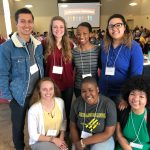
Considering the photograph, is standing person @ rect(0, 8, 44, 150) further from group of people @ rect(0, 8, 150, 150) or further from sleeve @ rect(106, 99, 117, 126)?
sleeve @ rect(106, 99, 117, 126)

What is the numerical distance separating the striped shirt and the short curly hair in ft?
1.45

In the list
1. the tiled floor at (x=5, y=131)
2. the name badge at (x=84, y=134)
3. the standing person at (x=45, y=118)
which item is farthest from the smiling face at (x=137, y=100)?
the tiled floor at (x=5, y=131)

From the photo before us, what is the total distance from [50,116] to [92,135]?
1.48 ft

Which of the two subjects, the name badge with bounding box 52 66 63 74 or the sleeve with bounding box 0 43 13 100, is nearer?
the sleeve with bounding box 0 43 13 100

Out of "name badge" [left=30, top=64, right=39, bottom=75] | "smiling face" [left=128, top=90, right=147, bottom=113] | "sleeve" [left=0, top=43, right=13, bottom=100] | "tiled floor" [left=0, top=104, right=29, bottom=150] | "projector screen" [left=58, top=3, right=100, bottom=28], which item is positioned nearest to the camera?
"smiling face" [left=128, top=90, right=147, bottom=113]

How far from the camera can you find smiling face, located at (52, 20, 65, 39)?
2.18 m

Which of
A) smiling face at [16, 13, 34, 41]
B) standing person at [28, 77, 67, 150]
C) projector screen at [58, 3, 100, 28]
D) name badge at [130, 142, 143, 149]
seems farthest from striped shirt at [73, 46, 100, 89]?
projector screen at [58, 3, 100, 28]

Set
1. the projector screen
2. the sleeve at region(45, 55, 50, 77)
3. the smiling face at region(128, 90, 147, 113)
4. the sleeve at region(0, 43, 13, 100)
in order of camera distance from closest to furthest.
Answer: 1. the smiling face at region(128, 90, 147, 113)
2. the sleeve at region(0, 43, 13, 100)
3. the sleeve at region(45, 55, 50, 77)
4. the projector screen

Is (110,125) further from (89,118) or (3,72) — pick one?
(3,72)

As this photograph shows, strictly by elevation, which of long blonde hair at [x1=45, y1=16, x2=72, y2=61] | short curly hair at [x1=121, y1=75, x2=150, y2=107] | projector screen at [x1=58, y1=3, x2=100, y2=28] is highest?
projector screen at [x1=58, y1=3, x2=100, y2=28]

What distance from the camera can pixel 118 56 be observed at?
2057 mm

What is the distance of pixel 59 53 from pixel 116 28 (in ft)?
2.05

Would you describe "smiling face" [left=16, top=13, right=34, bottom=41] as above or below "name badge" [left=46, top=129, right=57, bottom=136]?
above

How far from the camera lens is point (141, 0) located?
39.6 ft
